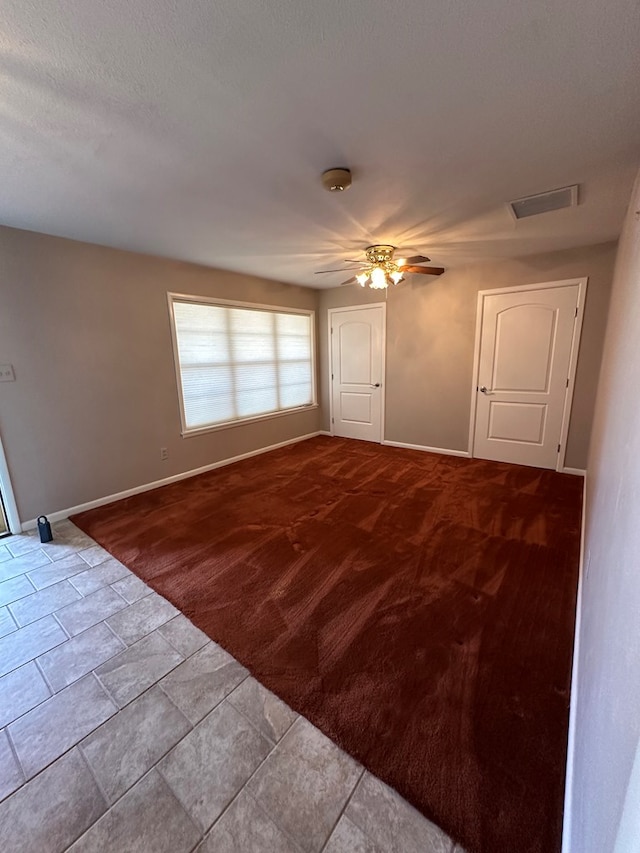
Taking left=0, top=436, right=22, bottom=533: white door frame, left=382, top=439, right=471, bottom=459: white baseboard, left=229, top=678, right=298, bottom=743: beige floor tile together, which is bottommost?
left=229, top=678, right=298, bottom=743: beige floor tile

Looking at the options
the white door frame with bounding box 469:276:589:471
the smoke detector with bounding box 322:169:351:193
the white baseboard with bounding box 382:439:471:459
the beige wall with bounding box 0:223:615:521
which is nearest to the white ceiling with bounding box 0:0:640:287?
the smoke detector with bounding box 322:169:351:193

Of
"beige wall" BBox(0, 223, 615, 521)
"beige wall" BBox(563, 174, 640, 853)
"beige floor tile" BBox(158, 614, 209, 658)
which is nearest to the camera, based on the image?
"beige wall" BBox(563, 174, 640, 853)

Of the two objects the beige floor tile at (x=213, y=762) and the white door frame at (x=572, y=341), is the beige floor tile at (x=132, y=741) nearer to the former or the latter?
the beige floor tile at (x=213, y=762)

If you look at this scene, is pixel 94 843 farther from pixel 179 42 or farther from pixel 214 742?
pixel 179 42

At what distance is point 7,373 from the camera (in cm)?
271

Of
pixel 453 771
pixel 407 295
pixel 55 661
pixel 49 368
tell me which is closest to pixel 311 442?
pixel 407 295

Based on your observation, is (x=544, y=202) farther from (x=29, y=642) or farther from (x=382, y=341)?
(x=29, y=642)

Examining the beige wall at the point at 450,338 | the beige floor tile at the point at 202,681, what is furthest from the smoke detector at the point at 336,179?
the beige wall at the point at 450,338

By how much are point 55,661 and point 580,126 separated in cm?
350

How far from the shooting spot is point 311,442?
543cm

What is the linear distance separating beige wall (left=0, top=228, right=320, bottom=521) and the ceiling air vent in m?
3.05

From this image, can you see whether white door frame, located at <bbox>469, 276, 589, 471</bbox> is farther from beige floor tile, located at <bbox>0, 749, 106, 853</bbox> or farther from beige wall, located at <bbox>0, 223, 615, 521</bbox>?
beige floor tile, located at <bbox>0, 749, 106, 853</bbox>

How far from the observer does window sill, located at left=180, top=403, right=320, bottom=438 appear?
13.2 feet

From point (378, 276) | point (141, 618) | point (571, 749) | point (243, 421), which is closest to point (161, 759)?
point (141, 618)
